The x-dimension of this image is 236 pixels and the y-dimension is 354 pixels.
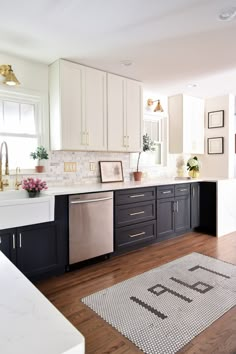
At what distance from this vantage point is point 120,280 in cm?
257

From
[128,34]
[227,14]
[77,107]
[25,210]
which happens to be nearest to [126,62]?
[128,34]

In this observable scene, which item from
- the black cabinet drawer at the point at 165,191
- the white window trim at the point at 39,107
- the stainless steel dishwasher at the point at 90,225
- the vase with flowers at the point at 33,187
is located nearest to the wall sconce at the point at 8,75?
the white window trim at the point at 39,107

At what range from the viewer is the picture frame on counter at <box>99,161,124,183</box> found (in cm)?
377

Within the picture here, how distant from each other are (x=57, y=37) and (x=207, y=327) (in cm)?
292

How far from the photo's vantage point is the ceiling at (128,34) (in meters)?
2.01

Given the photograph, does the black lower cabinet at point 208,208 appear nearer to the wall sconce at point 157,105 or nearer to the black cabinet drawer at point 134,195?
the black cabinet drawer at point 134,195

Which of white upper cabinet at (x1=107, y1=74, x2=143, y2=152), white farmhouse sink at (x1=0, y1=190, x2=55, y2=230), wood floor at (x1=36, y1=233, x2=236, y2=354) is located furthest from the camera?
white upper cabinet at (x1=107, y1=74, x2=143, y2=152)

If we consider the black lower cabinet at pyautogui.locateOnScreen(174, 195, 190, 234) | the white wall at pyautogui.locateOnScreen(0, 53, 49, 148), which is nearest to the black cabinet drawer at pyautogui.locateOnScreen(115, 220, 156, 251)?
the black lower cabinet at pyautogui.locateOnScreen(174, 195, 190, 234)

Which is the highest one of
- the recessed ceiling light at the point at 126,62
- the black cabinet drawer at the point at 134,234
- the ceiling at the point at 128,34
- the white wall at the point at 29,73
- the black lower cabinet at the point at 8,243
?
the recessed ceiling light at the point at 126,62

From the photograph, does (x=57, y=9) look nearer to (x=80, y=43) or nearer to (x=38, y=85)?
(x=80, y=43)

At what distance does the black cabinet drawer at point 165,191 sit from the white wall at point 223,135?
64.6 inches

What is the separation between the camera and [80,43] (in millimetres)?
2633

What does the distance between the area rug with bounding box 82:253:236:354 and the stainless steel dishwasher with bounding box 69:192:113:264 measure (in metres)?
0.57

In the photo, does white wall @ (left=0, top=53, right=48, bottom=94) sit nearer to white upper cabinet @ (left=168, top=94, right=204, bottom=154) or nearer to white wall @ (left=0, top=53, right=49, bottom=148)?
white wall @ (left=0, top=53, right=49, bottom=148)
